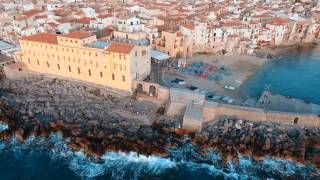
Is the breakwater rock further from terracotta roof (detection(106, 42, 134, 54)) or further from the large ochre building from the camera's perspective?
terracotta roof (detection(106, 42, 134, 54))

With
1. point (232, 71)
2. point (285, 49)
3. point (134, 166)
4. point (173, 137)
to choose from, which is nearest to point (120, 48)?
point (173, 137)

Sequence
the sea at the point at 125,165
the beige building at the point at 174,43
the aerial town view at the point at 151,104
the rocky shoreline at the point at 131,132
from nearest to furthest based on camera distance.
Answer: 1. the sea at the point at 125,165
2. the aerial town view at the point at 151,104
3. the rocky shoreline at the point at 131,132
4. the beige building at the point at 174,43

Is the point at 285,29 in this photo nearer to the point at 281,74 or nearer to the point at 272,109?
the point at 281,74

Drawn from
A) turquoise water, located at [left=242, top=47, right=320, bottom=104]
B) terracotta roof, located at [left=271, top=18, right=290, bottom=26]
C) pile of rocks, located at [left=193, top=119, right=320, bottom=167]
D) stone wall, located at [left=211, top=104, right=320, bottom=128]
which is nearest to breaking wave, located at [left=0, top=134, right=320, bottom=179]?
pile of rocks, located at [left=193, top=119, right=320, bottom=167]

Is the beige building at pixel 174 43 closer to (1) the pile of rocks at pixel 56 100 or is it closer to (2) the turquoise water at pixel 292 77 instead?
(2) the turquoise water at pixel 292 77

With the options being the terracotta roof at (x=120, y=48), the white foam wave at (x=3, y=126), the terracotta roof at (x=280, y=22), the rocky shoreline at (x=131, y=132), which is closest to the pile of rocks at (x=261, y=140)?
the rocky shoreline at (x=131, y=132)

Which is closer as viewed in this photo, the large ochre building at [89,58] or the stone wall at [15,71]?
the large ochre building at [89,58]

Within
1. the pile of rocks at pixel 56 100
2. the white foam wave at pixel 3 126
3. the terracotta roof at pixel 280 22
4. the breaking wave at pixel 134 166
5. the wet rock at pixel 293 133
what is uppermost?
the terracotta roof at pixel 280 22

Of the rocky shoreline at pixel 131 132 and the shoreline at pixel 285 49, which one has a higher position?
the shoreline at pixel 285 49
